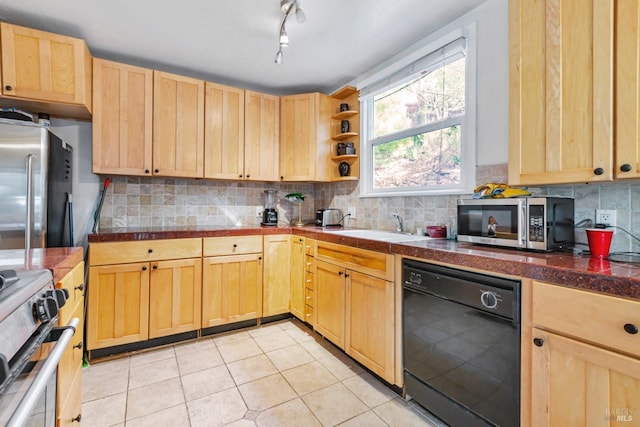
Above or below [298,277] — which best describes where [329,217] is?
above

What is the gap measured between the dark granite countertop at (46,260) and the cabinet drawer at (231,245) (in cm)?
113

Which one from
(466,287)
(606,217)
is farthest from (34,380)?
(606,217)

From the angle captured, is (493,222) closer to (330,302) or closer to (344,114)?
(330,302)

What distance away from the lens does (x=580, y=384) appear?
1041mm

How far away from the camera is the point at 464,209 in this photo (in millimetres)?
1734

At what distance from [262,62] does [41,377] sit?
2652 millimetres

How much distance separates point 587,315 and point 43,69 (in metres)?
3.26

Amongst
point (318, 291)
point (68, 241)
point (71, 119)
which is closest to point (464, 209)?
point (318, 291)

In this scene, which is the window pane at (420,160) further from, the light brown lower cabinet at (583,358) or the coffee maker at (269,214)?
the light brown lower cabinet at (583,358)

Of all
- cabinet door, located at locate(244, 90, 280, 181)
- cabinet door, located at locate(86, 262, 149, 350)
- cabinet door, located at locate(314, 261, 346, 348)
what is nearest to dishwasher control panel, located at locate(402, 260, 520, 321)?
cabinet door, located at locate(314, 261, 346, 348)

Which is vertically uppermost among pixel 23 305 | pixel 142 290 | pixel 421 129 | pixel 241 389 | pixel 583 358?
pixel 421 129

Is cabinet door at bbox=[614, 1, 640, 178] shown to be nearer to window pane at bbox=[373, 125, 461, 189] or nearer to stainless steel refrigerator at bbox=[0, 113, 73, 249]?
window pane at bbox=[373, 125, 461, 189]

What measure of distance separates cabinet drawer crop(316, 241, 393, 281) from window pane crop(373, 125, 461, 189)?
0.82 m

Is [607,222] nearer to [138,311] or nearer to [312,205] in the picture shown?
[312,205]
